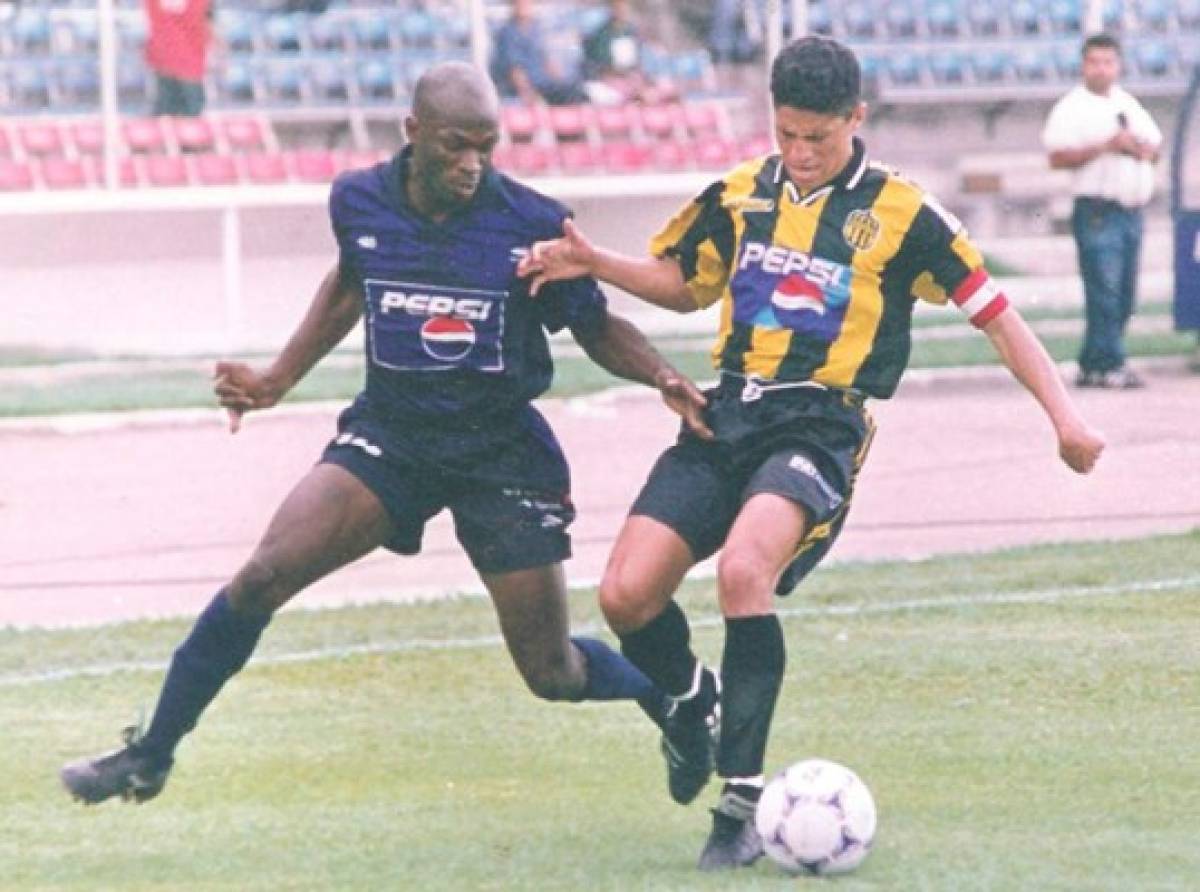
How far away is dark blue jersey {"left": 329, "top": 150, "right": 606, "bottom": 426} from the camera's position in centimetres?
700

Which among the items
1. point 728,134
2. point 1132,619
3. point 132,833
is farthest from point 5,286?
point 132,833

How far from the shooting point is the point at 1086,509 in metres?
13.7

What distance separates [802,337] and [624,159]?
1685cm

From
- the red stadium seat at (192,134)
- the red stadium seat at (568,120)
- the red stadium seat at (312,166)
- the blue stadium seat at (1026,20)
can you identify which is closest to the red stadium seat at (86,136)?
the red stadium seat at (192,134)

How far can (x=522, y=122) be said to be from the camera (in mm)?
23250

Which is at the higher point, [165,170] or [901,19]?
[901,19]

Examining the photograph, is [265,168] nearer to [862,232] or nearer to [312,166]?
[312,166]

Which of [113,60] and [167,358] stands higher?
[113,60]

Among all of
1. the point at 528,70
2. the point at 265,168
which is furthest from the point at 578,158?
the point at 265,168

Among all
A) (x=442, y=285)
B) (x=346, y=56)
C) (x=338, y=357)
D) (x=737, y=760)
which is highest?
(x=442, y=285)

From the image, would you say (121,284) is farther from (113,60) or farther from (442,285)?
(442,285)

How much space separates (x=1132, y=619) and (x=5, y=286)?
44.2 feet

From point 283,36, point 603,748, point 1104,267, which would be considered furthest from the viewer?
point 283,36

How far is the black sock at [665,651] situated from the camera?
7.11 m
